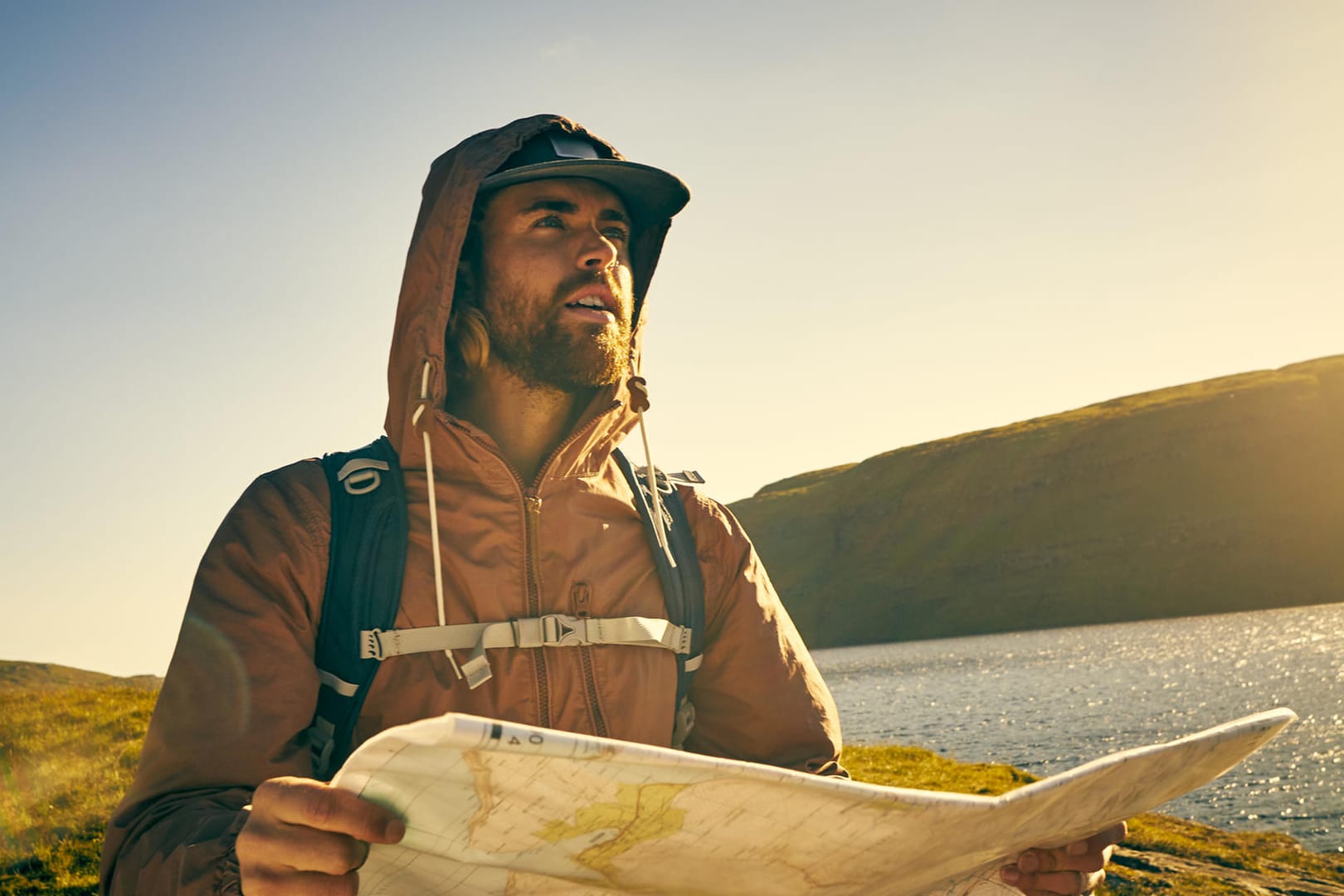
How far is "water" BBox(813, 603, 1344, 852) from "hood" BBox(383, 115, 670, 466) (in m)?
20.0

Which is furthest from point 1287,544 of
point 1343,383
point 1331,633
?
point 1331,633

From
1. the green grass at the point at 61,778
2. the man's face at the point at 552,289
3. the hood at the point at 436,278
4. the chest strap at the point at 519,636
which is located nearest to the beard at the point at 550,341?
the man's face at the point at 552,289

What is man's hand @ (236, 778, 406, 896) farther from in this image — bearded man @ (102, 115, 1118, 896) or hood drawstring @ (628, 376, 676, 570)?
hood drawstring @ (628, 376, 676, 570)

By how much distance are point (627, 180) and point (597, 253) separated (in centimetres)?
47

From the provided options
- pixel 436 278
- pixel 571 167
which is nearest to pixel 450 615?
Result: pixel 436 278

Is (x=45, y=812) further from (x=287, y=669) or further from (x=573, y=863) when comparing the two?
(x=573, y=863)

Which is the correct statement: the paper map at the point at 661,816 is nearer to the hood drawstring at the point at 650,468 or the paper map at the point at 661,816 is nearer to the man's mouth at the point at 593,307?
the hood drawstring at the point at 650,468

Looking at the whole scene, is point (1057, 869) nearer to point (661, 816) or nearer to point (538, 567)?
point (661, 816)

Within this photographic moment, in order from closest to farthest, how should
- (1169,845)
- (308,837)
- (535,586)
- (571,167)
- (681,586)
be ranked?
(308,837), (535,586), (681,586), (571,167), (1169,845)

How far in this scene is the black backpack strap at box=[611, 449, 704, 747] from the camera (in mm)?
3170

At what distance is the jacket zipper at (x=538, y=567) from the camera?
9.46 ft

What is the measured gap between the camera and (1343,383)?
376ft

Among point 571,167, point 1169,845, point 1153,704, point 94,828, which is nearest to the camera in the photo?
point 571,167

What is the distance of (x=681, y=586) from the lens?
10.6 feet
